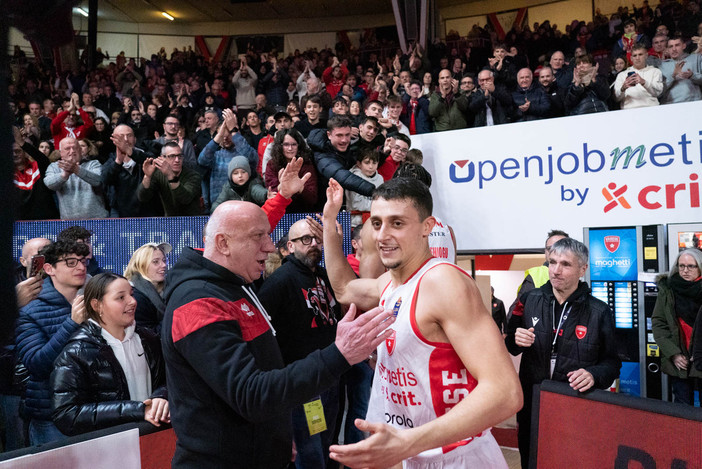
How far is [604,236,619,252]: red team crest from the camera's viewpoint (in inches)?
221

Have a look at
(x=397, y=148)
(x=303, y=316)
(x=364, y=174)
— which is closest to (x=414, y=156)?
(x=397, y=148)

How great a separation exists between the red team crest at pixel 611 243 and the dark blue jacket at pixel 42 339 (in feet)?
15.0

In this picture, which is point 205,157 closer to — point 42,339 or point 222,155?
point 222,155

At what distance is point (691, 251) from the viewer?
5.30m

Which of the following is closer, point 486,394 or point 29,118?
point 486,394

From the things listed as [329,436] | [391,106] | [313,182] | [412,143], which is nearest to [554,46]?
[391,106]

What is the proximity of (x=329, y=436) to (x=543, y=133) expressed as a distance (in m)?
3.58

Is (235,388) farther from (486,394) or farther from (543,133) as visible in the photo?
(543,133)

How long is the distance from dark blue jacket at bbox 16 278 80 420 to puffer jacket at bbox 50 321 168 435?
1.41 feet

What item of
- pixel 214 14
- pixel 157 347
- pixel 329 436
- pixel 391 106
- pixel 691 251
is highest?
pixel 214 14

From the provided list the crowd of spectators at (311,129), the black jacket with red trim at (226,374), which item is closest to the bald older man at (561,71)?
the crowd of spectators at (311,129)

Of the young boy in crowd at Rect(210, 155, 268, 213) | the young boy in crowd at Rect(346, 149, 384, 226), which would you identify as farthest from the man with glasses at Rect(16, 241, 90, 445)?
the young boy in crowd at Rect(346, 149, 384, 226)

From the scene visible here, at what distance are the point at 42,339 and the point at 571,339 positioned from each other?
3627mm

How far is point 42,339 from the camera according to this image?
13.2 ft
